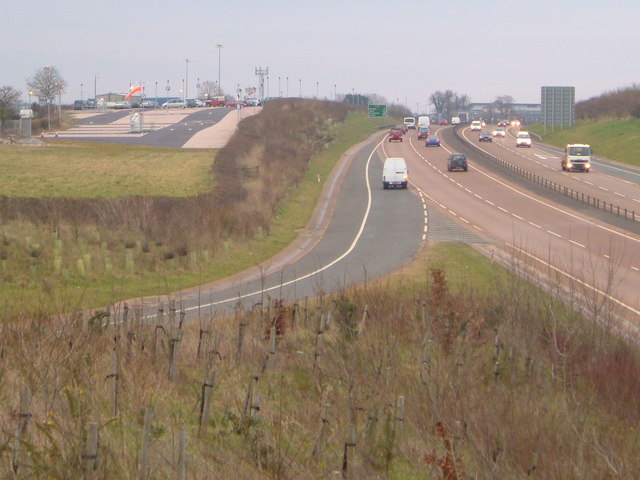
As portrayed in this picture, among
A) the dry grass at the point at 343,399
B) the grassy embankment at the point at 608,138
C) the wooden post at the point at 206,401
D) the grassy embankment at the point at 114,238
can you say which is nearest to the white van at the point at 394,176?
the grassy embankment at the point at 114,238

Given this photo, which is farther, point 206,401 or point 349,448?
point 206,401

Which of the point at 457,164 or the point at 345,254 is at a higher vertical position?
the point at 457,164

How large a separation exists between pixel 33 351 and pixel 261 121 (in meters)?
70.8

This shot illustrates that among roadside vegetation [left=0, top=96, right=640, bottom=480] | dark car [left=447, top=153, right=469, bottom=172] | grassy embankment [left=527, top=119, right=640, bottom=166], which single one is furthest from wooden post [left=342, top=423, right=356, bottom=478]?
grassy embankment [left=527, top=119, right=640, bottom=166]

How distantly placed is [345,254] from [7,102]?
185 feet

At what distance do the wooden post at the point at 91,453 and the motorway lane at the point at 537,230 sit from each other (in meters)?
10.3

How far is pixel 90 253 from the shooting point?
30.7 meters

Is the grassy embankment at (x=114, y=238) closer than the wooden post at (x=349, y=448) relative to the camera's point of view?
No

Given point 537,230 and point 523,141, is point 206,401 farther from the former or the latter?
point 523,141

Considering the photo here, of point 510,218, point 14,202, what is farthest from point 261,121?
point 14,202

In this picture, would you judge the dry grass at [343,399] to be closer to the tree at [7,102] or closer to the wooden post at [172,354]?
the wooden post at [172,354]

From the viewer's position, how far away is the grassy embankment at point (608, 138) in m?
84.5

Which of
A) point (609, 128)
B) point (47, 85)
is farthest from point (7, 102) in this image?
point (609, 128)

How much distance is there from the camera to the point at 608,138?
9525cm
